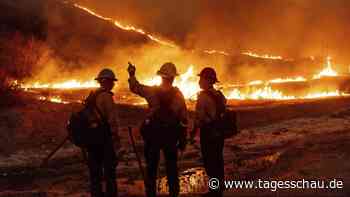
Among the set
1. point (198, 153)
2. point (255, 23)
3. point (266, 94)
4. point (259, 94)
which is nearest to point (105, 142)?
point (198, 153)

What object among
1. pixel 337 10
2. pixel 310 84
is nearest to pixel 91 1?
pixel 310 84

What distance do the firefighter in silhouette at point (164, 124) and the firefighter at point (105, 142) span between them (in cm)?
38

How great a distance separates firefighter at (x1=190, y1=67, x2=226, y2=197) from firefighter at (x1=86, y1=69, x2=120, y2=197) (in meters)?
1.17

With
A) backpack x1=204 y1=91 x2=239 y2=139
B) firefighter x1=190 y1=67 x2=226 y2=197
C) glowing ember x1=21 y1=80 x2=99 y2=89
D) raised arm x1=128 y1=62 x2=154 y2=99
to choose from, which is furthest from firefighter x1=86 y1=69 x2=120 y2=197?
glowing ember x1=21 y1=80 x2=99 y2=89

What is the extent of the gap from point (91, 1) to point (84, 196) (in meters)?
32.7

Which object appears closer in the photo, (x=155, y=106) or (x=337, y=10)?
(x=155, y=106)

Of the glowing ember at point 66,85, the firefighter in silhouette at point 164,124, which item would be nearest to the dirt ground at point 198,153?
the firefighter in silhouette at point 164,124

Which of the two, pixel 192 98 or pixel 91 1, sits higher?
pixel 91 1

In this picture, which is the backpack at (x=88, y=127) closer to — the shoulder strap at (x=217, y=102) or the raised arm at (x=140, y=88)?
the raised arm at (x=140, y=88)

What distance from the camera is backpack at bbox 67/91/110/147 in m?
7.71

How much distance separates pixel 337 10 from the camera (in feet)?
159

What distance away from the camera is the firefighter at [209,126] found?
793cm

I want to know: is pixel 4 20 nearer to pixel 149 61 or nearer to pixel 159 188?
pixel 149 61

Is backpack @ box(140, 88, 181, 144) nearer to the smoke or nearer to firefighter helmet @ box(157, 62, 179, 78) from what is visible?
firefighter helmet @ box(157, 62, 179, 78)
